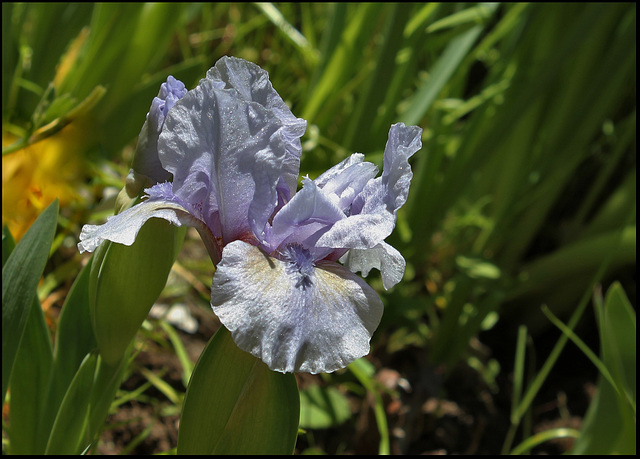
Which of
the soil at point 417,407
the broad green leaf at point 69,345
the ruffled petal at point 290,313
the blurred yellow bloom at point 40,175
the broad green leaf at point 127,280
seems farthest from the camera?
the soil at point 417,407

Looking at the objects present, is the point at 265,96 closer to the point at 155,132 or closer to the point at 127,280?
the point at 155,132

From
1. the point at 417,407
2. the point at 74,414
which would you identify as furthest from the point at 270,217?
the point at 417,407

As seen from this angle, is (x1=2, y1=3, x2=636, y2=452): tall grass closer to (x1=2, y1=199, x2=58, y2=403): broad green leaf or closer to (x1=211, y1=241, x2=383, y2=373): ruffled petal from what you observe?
(x1=2, y1=199, x2=58, y2=403): broad green leaf

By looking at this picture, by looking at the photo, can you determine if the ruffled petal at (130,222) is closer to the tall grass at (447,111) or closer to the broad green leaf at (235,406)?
the broad green leaf at (235,406)

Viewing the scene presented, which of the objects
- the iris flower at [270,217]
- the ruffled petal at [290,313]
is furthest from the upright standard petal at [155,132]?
the ruffled petal at [290,313]

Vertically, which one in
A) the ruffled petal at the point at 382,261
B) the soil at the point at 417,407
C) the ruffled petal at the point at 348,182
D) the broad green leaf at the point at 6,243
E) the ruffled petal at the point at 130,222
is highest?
the ruffled petal at the point at 348,182
